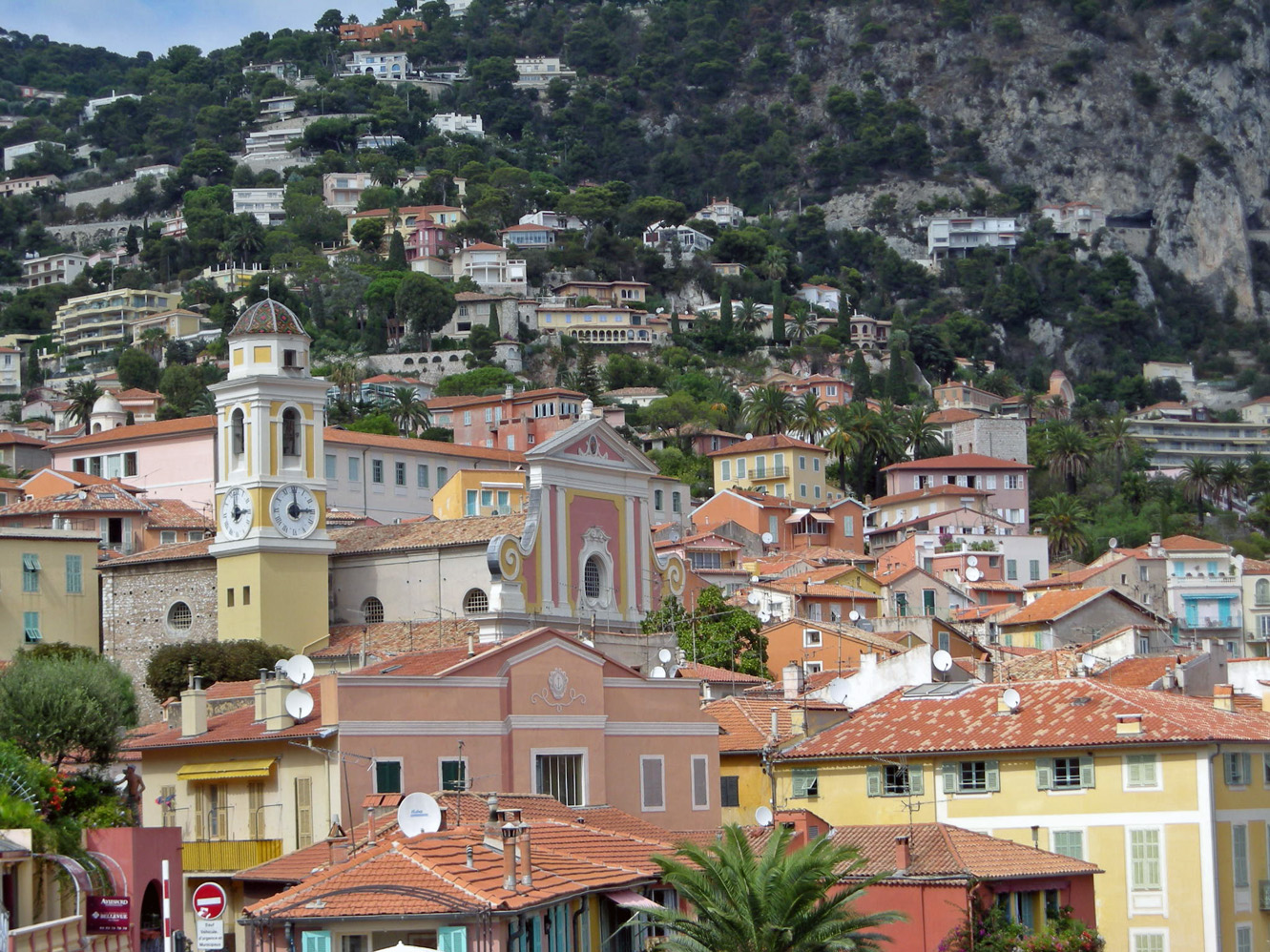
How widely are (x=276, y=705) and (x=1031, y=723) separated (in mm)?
15998

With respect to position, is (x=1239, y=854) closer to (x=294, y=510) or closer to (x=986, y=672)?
(x=986, y=672)

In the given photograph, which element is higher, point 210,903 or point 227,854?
point 227,854

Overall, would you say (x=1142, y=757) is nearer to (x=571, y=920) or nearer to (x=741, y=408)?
(x=571, y=920)

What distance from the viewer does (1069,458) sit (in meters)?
140

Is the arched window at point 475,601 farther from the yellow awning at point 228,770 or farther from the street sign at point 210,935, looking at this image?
the street sign at point 210,935

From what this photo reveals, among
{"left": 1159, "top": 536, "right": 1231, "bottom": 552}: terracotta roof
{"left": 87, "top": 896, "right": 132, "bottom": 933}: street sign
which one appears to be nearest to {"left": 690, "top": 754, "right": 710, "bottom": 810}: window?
{"left": 87, "top": 896, "right": 132, "bottom": 933}: street sign

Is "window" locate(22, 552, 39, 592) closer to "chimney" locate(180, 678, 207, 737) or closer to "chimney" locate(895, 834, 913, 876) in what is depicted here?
"chimney" locate(180, 678, 207, 737)

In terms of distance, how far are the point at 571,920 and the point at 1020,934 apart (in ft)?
30.6

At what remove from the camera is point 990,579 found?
101 meters

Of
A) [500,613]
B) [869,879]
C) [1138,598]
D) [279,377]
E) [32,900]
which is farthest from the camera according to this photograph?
[1138,598]

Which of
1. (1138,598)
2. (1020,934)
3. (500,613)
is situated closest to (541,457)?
(500,613)

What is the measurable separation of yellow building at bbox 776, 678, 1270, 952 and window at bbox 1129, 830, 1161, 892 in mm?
27

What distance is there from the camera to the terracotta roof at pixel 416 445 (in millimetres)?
95188

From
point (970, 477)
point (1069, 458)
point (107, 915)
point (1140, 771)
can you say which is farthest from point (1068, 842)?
point (1069, 458)
